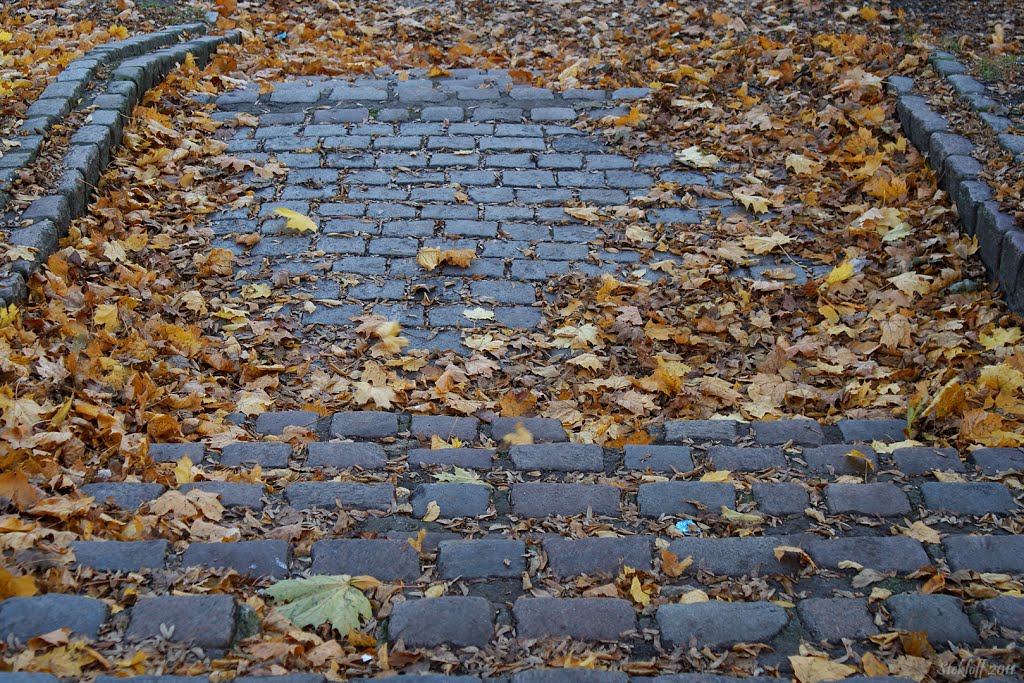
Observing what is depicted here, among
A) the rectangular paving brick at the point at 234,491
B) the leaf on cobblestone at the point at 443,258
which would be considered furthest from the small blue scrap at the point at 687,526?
the leaf on cobblestone at the point at 443,258

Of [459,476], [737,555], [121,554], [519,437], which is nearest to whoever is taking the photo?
[121,554]

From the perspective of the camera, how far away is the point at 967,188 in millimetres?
A: 4266

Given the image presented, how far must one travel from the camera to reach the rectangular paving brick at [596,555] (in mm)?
2357

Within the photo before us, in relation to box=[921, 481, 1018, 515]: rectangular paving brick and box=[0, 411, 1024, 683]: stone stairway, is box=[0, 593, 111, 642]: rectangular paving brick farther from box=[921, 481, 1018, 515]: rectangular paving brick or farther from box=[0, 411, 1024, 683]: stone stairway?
box=[921, 481, 1018, 515]: rectangular paving brick

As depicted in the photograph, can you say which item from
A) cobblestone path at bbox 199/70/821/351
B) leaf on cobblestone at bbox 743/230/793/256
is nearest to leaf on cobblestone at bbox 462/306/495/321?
cobblestone path at bbox 199/70/821/351

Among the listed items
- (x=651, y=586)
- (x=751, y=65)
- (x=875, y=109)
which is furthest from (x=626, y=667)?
(x=751, y=65)

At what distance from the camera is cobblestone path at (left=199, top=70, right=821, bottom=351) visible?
416 centimetres

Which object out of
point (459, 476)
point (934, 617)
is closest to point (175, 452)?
point (459, 476)

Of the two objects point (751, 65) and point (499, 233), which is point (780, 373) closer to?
point (499, 233)

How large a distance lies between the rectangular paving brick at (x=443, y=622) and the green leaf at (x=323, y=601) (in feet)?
0.28

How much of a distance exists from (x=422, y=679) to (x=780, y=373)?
2.16 meters

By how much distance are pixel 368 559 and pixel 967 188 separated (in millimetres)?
3267

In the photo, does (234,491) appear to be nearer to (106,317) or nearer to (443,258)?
(106,317)

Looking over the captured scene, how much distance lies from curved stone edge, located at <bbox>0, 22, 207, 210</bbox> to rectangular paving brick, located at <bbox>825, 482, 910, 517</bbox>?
3.53 metres
